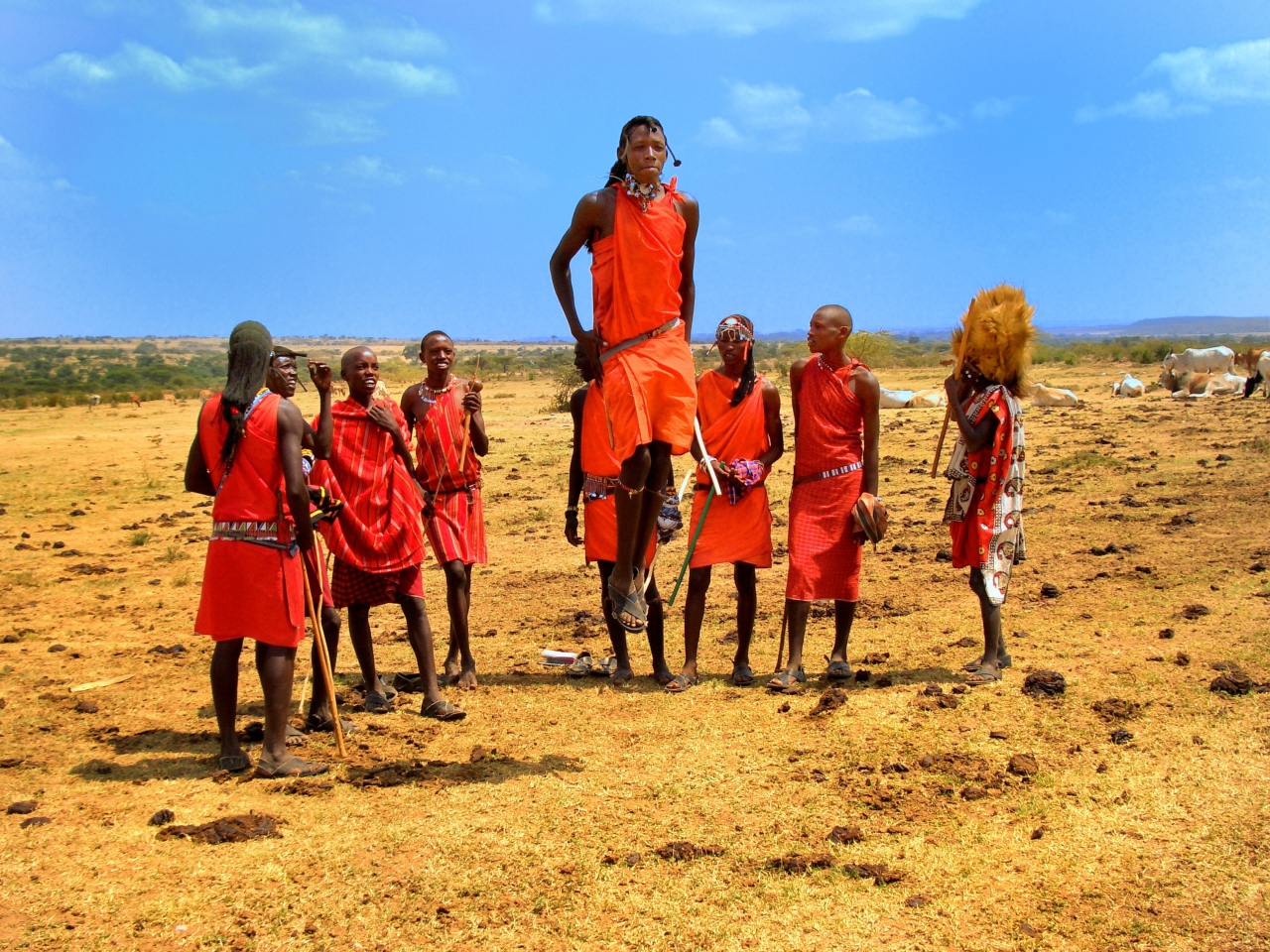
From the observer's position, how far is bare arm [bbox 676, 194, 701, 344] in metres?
4.84

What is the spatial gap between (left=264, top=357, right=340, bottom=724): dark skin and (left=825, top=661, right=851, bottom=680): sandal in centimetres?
279

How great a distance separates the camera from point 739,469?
20.4ft

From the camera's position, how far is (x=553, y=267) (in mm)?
4934

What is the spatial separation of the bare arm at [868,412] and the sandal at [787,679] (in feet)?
3.62

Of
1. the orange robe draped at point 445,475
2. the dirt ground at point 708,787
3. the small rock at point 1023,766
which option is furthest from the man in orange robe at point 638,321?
the orange robe draped at point 445,475

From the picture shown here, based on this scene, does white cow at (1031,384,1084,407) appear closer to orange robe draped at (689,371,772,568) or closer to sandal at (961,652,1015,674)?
sandal at (961,652,1015,674)

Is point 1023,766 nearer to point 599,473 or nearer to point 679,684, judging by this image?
point 679,684

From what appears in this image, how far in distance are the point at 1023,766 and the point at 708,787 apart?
1.38 meters

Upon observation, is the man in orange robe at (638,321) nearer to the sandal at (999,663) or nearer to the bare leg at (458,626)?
the bare leg at (458,626)

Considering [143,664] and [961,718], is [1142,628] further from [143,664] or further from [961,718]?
[143,664]

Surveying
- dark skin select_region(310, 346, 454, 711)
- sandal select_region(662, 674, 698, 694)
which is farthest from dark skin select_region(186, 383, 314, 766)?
sandal select_region(662, 674, 698, 694)

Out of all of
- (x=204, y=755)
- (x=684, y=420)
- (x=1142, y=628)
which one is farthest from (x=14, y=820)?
(x=1142, y=628)

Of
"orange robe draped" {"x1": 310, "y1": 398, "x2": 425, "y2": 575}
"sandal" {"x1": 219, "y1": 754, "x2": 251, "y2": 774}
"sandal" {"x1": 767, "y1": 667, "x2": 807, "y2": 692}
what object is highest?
"orange robe draped" {"x1": 310, "y1": 398, "x2": 425, "y2": 575}

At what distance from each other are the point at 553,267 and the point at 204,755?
9.64ft
